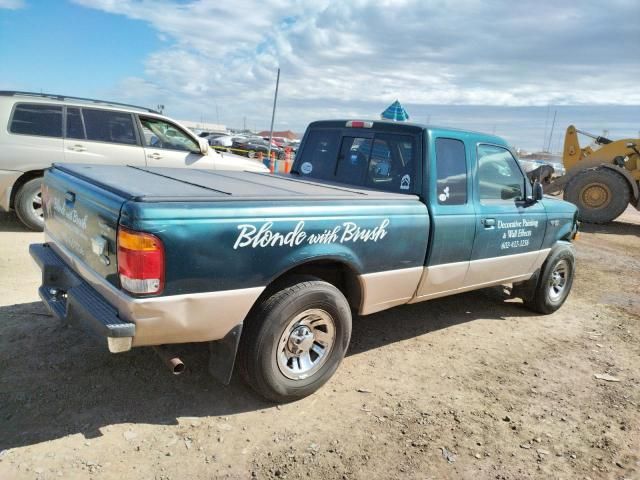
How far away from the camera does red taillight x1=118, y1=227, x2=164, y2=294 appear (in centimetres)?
259

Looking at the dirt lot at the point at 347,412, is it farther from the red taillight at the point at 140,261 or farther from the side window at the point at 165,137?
the side window at the point at 165,137

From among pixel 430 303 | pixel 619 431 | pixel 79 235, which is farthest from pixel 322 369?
pixel 430 303

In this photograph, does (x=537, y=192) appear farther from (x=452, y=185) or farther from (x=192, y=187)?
(x=192, y=187)

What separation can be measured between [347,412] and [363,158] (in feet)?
7.37

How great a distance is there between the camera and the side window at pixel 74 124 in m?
7.40

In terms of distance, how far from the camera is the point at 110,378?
11.6ft

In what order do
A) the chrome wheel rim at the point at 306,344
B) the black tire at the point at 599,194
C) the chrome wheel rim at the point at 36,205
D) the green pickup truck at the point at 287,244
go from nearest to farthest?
the green pickup truck at the point at 287,244 → the chrome wheel rim at the point at 306,344 → the chrome wheel rim at the point at 36,205 → the black tire at the point at 599,194

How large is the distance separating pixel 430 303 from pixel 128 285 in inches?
154

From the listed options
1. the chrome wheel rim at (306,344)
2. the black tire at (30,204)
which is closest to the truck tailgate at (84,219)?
the chrome wheel rim at (306,344)

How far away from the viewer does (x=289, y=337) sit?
336cm

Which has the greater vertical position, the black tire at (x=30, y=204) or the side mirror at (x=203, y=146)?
the side mirror at (x=203, y=146)

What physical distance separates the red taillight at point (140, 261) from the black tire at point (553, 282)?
438 centimetres

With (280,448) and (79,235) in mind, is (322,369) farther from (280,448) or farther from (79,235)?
(79,235)

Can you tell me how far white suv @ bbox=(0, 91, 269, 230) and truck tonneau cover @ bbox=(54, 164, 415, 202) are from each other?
3809 mm
